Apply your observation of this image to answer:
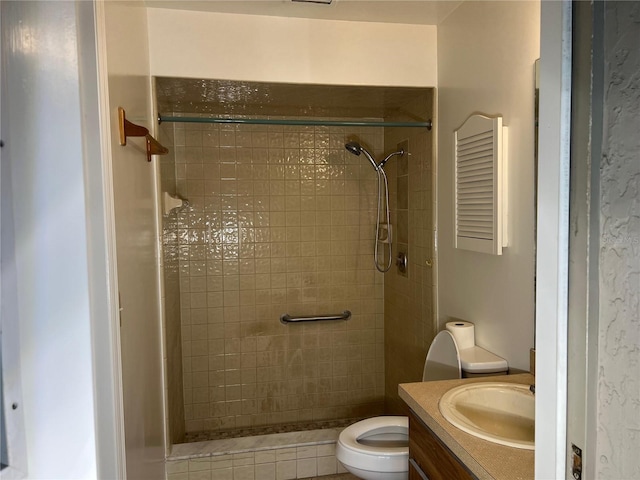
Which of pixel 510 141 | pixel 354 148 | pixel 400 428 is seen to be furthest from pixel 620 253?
pixel 354 148

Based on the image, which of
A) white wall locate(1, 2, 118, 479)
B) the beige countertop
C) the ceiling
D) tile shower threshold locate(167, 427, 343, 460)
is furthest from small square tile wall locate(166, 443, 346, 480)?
the ceiling

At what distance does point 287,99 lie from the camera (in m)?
2.68

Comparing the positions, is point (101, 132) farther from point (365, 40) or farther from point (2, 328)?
point (365, 40)

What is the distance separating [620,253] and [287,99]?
2.35 metres

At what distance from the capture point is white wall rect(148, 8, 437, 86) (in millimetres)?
2166

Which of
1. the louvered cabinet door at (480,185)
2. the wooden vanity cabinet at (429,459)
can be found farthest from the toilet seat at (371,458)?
the louvered cabinet door at (480,185)

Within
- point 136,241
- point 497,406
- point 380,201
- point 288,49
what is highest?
point 288,49

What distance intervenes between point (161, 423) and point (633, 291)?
2210mm

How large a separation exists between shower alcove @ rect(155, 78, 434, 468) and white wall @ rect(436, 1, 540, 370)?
0.49 metres

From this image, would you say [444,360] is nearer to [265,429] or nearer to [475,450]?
[475,450]

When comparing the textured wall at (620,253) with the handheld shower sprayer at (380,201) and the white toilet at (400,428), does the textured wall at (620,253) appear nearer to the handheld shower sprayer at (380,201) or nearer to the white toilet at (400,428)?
the white toilet at (400,428)

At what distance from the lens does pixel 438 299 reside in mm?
2449

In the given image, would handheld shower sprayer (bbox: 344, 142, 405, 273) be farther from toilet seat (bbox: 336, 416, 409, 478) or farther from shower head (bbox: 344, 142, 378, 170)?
toilet seat (bbox: 336, 416, 409, 478)

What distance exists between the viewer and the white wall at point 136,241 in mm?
1372
